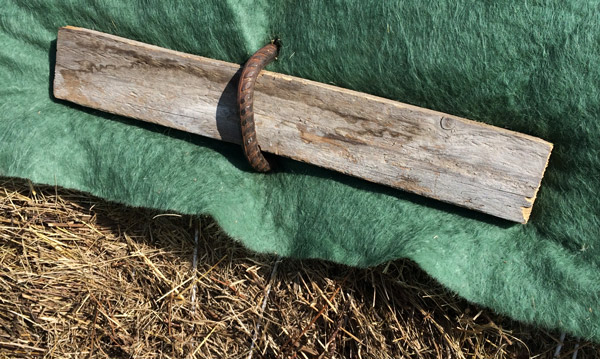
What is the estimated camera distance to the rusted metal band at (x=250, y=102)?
182cm

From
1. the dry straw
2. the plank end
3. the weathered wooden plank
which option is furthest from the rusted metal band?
the plank end

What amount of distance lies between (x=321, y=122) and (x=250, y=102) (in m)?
0.22

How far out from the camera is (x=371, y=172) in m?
1.81

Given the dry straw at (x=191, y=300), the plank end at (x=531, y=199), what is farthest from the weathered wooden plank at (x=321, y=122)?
the dry straw at (x=191, y=300)

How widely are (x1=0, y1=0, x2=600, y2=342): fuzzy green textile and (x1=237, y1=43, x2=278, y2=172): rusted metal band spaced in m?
0.09

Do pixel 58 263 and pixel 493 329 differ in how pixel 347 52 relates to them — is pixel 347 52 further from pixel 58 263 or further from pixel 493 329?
pixel 58 263

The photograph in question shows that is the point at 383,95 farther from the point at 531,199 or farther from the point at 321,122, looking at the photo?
the point at 531,199

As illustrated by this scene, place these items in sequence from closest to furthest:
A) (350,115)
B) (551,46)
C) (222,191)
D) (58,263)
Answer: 1. (551,46)
2. (350,115)
3. (222,191)
4. (58,263)

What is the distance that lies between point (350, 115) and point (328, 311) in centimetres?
61

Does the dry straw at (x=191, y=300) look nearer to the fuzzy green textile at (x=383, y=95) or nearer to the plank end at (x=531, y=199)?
the fuzzy green textile at (x=383, y=95)

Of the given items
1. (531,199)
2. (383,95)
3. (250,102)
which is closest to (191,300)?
(250,102)

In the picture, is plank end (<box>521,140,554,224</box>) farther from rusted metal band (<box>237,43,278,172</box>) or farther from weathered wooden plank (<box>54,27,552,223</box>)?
rusted metal band (<box>237,43,278,172</box>)

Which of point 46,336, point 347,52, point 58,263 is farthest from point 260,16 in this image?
point 46,336

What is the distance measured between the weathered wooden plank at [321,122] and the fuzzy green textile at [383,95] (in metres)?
0.07
